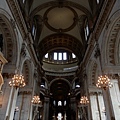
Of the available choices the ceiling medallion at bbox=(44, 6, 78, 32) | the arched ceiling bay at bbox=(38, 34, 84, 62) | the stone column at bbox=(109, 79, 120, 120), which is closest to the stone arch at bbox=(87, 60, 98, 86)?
the arched ceiling bay at bbox=(38, 34, 84, 62)

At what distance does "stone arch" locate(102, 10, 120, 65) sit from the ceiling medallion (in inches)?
312

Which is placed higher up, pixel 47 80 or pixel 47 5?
pixel 47 5

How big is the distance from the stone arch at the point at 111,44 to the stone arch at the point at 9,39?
7048 mm

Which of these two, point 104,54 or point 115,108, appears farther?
point 104,54

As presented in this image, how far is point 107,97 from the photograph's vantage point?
10.7 metres

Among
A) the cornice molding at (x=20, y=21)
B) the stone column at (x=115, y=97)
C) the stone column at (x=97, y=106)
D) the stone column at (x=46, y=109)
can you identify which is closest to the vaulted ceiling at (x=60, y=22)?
the cornice molding at (x=20, y=21)

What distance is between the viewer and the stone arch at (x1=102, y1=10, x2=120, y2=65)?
37.3 ft

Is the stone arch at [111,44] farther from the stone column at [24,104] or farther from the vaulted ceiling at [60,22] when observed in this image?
the stone column at [24,104]

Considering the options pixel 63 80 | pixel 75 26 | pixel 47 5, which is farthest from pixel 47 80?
pixel 47 5

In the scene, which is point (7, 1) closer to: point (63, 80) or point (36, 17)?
point (36, 17)

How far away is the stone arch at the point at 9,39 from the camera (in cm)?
1089

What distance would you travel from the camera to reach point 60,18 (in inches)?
773

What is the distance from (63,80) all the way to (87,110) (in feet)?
52.9

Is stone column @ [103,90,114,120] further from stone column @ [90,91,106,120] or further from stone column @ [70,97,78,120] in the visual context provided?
stone column @ [70,97,78,120]
